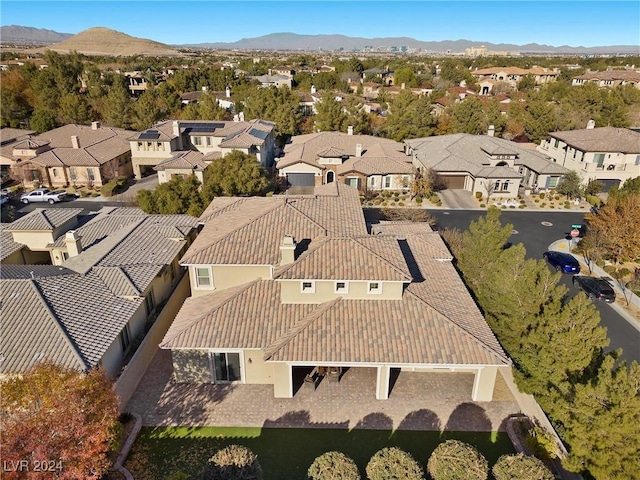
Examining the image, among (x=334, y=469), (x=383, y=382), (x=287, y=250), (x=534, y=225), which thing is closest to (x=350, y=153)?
(x=534, y=225)

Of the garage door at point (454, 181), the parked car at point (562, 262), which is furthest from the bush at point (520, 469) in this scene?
the garage door at point (454, 181)

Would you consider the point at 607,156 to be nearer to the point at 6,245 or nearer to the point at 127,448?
the point at 127,448

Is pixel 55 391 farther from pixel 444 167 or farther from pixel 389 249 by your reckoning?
pixel 444 167

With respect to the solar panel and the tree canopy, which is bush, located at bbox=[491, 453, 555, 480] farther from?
the solar panel

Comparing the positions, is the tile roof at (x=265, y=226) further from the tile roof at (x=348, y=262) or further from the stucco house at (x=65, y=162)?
the stucco house at (x=65, y=162)

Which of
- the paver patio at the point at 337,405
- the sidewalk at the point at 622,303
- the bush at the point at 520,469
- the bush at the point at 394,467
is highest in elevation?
the bush at the point at 394,467

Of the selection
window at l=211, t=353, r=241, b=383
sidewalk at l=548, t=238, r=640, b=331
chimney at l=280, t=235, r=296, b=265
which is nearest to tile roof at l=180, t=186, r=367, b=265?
chimney at l=280, t=235, r=296, b=265
